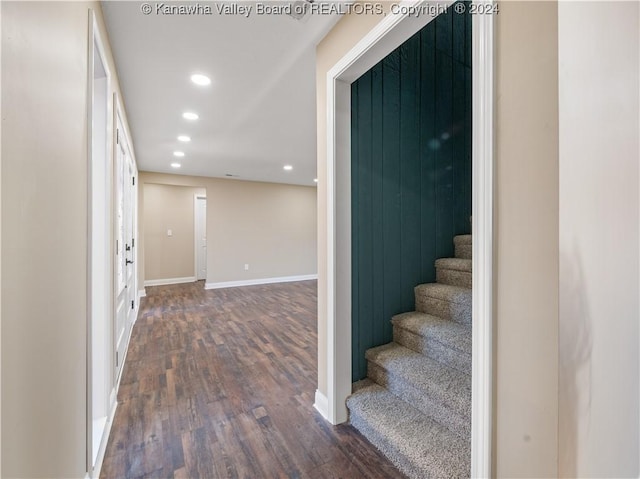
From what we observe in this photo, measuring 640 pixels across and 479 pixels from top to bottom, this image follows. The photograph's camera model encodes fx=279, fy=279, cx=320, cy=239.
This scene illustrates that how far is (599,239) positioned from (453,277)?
4.89ft

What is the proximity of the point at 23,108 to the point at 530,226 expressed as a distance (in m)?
1.35

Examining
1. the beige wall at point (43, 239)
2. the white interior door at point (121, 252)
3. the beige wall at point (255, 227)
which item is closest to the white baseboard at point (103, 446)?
the beige wall at point (43, 239)

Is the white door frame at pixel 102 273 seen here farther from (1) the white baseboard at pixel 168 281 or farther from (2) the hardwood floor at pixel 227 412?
(1) the white baseboard at pixel 168 281

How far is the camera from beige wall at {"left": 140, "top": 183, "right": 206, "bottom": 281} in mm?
6410

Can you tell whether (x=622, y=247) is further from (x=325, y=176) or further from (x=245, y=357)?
(x=245, y=357)

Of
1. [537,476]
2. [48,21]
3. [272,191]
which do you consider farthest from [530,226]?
[272,191]

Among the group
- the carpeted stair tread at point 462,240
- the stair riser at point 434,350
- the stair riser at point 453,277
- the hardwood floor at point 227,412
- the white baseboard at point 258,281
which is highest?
the carpeted stair tread at point 462,240

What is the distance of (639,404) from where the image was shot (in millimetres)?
604

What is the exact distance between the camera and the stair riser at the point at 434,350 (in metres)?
1.57

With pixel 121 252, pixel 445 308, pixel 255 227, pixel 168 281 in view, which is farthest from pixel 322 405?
pixel 168 281

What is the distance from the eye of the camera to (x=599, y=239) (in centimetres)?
64

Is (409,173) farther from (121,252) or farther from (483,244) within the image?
(121,252)

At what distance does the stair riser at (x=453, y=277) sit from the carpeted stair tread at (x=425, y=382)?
604 millimetres

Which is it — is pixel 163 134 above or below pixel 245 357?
above
